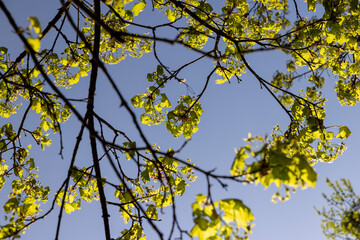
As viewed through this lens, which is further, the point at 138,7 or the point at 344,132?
the point at 344,132

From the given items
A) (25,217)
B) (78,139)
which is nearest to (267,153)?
(78,139)

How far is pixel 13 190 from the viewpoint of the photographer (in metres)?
4.41

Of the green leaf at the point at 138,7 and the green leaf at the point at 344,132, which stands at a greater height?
the green leaf at the point at 138,7

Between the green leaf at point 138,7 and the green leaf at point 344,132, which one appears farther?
the green leaf at point 344,132

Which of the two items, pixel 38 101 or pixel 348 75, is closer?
pixel 38 101

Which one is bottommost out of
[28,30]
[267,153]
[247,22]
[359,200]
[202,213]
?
[202,213]

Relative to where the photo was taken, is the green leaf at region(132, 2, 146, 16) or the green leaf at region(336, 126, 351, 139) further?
the green leaf at region(336, 126, 351, 139)

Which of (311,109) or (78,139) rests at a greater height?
(311,109)

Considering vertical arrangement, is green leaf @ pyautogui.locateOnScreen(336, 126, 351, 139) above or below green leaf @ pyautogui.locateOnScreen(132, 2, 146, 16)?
below

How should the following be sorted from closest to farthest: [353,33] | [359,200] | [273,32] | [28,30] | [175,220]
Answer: [28,30] < [175,220] < [353,33] < [273,32] < [359,200]

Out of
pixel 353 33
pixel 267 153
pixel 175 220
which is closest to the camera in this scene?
pixel 267 153

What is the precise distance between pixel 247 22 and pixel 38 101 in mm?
3373

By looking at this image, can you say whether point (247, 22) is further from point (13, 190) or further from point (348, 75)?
point (13, 190)

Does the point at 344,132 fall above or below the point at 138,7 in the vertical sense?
below
